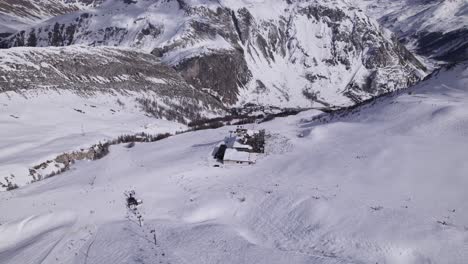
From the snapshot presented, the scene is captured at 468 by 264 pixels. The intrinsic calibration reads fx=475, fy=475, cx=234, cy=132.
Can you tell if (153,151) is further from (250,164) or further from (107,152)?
(250,164)

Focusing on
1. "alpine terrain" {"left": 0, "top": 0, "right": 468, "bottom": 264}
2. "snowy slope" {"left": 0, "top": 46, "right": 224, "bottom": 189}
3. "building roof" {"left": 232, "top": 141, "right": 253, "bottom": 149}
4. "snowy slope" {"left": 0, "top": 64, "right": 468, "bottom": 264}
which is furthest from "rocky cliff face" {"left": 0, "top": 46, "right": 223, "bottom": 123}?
"building roof" {"left": 232, "top": 141, "right": 253, "bottom": 149}

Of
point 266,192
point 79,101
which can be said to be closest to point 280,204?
point 266,192

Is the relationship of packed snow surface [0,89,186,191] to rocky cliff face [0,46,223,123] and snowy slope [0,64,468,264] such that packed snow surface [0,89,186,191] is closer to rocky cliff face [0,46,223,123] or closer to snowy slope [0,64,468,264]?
rocky cliff face [0,46,223,123]

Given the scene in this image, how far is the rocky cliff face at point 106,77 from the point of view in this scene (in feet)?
440

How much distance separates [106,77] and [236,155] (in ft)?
377

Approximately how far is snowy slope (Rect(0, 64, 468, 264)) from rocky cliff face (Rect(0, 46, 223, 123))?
273 ft

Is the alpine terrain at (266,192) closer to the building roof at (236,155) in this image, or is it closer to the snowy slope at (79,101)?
the building roof at (236,155)

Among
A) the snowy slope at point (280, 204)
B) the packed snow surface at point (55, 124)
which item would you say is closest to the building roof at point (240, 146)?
the snowy slope at point (280, 204)

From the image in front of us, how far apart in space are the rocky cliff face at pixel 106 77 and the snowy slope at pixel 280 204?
273ft

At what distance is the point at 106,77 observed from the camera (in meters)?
159

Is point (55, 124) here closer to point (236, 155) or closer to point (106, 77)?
point (106, 77)

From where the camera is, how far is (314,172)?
154ft

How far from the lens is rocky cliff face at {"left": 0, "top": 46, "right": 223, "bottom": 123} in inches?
5285

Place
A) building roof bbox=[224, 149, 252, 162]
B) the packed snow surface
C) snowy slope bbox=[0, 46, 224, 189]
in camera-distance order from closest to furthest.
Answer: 1. building roof bbox=[224, 149, 252, 162]
2. the packed snow surface
3. snowy slope bbox=[0, 46, 224, 189]
